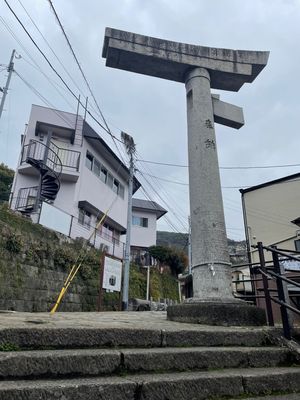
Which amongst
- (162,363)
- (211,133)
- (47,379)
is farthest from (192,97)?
(47,379)

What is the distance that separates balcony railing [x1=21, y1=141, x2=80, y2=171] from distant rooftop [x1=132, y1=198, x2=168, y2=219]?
11125 mm

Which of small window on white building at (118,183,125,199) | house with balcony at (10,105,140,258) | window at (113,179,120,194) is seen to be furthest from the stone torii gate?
small window on white building at (118,183,125,199)

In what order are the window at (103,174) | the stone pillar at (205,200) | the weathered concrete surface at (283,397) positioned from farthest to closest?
the window at (103,174) → the stone pillar at (205,200) → the weathered concrete surface at (283,397)

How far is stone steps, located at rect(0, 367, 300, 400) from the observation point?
175 cm

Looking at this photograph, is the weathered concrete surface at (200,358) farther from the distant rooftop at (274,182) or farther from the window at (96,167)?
the window at (96,167)

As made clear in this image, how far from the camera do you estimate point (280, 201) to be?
45.5 ft

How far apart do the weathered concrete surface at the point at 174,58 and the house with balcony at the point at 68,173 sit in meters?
8.00

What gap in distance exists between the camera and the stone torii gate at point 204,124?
4086 millimetres

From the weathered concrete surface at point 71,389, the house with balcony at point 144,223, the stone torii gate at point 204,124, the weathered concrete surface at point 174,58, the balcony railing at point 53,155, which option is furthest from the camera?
the house with balcony at point 144,223

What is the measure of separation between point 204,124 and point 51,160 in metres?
11.3

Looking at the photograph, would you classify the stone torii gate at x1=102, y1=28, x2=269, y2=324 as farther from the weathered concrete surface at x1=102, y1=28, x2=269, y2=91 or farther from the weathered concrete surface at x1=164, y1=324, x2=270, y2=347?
→ the weathered concrete surface at x1=164, y1=324, x2=270, y2=347

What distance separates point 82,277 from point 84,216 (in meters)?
5.25

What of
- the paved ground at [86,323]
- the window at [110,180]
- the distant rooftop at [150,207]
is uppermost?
the distant rooftop at [150,207]

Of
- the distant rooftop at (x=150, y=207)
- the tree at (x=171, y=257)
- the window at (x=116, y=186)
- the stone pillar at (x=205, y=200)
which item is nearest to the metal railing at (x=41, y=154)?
the window at (x=116, y=186)
